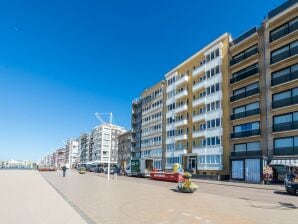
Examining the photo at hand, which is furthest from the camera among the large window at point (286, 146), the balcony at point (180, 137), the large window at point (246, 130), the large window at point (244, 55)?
the balcony at point (180, 137)

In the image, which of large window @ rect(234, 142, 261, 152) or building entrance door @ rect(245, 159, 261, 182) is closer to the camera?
building entrance door @ rect(245, 159, 261, 182)

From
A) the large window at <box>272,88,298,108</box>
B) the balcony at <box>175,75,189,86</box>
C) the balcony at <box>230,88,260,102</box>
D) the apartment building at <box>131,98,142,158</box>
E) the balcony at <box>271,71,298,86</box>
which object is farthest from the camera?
the apartment building at <box>131,98,142,158</box>

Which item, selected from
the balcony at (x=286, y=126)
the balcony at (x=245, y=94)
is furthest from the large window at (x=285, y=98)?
the balcony at (x=245, y=94)

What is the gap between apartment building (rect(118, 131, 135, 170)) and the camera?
11250 centimetres

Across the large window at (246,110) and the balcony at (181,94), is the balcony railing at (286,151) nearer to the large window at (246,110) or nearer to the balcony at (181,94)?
the large window at (246,110)

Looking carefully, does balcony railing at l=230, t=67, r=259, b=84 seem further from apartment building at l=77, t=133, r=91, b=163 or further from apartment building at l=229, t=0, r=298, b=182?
apartment building at l=77, t=133, r=91, b=163

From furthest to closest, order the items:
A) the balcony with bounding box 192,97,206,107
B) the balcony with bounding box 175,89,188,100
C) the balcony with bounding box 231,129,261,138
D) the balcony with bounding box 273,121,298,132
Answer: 1. the balcony with bounding box 175,89,188,100
2. the balcony with bounding box 192,97,206,107
3. the balcony with bounding box 231,129,261,138
4. the balcony with bounding box 273,121,298,132

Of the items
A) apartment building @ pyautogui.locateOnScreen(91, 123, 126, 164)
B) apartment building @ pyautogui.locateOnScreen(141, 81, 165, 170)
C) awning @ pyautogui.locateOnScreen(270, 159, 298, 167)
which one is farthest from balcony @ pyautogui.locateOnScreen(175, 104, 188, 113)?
apartment building @ pyautogui.locateOnScreen(91, 123, 126, 164)

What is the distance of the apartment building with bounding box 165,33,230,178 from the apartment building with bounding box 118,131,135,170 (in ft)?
131

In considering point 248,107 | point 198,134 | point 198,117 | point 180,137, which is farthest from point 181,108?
point 248,107

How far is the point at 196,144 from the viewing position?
62.7 m

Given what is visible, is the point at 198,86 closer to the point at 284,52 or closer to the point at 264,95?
the point at 264,95

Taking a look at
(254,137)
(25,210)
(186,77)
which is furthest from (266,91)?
(25,210)

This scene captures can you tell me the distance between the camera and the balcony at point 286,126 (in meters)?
41.0
